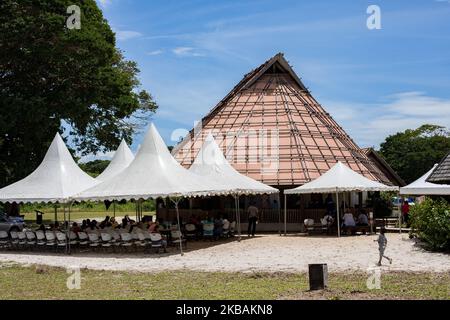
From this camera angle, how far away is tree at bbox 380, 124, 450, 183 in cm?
7594

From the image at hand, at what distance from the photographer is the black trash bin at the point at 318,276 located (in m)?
11.4

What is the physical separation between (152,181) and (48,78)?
1569 centimetres

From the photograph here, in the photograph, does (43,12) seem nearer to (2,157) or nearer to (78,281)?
(2,157)

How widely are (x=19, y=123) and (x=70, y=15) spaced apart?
626cm

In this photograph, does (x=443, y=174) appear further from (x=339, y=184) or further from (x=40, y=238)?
(x=40, y=238)

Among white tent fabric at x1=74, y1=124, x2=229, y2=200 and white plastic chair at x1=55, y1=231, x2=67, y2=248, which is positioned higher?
white tent fabric at x1=74, y1=124, x2=229, y2=200

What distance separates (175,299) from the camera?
1112 cm

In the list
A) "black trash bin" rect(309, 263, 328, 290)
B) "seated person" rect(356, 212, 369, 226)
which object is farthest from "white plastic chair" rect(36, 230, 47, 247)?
"seated person" rect(356, 212, 369, 226)

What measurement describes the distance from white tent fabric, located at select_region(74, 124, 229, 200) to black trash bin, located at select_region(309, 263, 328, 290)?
8883mm

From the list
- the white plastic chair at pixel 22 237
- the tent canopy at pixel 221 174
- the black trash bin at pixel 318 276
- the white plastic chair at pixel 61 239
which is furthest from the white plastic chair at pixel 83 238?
the black trash bin at pixel 318 276

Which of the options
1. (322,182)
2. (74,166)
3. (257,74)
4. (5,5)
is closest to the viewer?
(74,166)

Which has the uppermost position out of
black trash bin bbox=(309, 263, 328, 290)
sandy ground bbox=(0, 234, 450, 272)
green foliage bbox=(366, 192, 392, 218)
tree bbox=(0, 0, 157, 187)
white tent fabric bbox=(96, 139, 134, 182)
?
tree bbox=(0, 0, 157, 187)

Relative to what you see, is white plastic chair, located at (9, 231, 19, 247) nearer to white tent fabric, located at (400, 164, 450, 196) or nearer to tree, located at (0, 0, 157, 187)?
tree, located at (0, 0, 157, 187)
